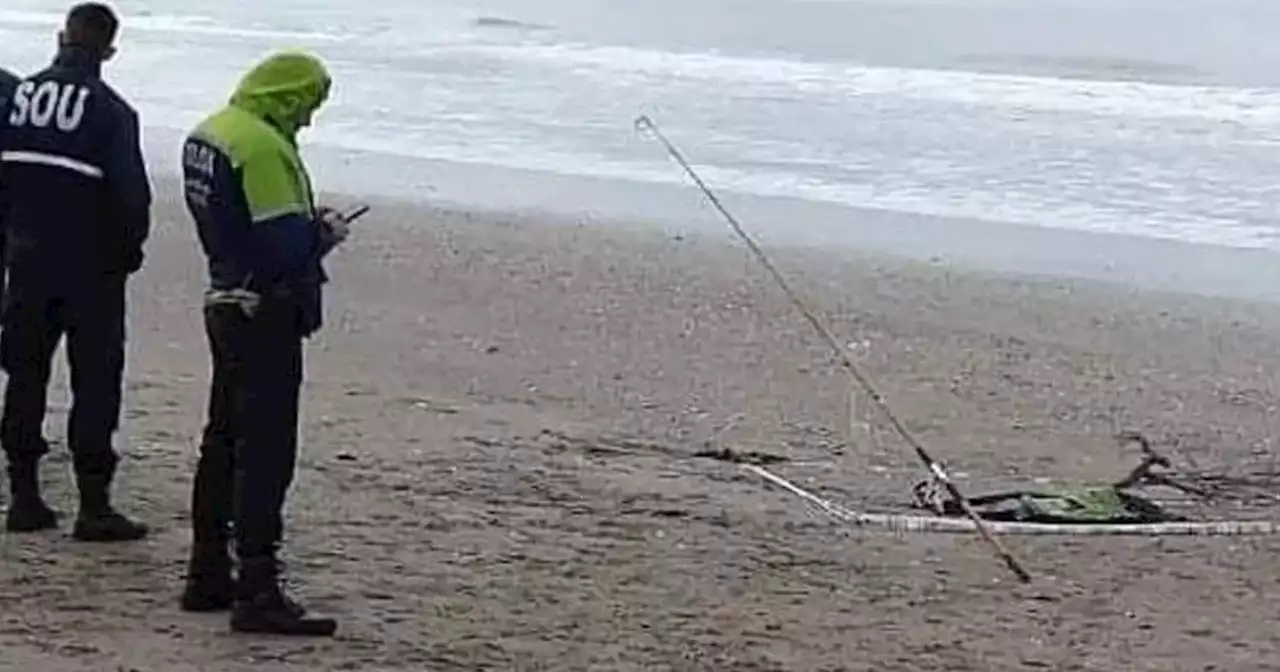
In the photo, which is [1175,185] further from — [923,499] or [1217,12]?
[1217,12]

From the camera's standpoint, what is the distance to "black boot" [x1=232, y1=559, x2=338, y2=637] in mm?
7023

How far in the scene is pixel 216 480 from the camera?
23.4ft

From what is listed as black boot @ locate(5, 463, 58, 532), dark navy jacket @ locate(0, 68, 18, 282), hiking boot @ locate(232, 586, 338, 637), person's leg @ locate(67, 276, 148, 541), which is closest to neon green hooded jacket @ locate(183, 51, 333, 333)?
hiking boot @ locate(232, 586, 338, 637)

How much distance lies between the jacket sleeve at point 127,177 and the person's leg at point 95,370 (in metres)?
0.22

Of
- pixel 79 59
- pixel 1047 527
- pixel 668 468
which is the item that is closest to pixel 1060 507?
pixel 1047 527

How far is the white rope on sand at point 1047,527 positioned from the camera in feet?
29.1

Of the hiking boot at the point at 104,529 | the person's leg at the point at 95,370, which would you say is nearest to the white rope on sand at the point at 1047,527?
the hiking boot at the point at 104,529

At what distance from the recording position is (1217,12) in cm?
4916

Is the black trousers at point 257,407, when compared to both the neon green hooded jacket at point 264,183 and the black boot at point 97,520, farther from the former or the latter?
the black boot at point 97,520

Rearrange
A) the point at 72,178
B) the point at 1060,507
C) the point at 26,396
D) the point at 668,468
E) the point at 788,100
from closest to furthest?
the point at 72,178, the point at 26,396, the point at 1060,507, the point at 668,468, the point at 788,100

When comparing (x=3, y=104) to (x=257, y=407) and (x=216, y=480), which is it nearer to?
(x=216, y=480)

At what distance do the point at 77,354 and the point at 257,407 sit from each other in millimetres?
1171

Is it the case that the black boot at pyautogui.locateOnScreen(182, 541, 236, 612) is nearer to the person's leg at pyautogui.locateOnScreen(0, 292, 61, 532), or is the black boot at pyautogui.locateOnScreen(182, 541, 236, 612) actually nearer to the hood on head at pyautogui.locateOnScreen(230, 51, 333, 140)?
the person's leg at pyautogui.locateOnScreen(0, 292, 61, 532)

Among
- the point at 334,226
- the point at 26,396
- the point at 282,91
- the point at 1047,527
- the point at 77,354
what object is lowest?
the point at 1047,527
